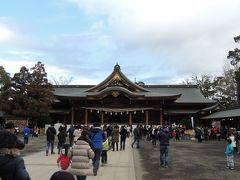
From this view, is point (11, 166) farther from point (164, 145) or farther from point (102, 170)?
point (164, 145)

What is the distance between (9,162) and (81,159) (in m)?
3.81

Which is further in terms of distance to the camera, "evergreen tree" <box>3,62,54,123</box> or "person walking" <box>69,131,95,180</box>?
"evergreen tree" <box>3,62,54,123</box>

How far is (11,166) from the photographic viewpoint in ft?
13.5

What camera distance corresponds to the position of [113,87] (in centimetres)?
4697

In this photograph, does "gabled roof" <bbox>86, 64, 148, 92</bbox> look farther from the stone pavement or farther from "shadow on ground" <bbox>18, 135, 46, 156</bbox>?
the stone pavement

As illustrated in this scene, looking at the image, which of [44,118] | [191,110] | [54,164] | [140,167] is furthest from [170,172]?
[191,110]

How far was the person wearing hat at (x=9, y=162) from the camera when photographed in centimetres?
409

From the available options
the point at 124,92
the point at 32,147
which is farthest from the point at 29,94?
the point at 32,147

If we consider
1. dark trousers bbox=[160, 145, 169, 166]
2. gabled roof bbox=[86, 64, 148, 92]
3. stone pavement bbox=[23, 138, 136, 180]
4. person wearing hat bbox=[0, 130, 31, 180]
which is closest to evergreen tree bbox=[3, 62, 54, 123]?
gabled roof bbox=[86, 64, 148, 92]

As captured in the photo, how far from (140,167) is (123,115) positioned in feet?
113

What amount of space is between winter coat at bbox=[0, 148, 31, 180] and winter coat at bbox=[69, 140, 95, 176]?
367 cm

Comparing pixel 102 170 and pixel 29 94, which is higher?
pixel 29 94

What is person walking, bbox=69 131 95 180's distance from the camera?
7.76 m

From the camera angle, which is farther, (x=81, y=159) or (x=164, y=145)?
(x=164, y=145)
